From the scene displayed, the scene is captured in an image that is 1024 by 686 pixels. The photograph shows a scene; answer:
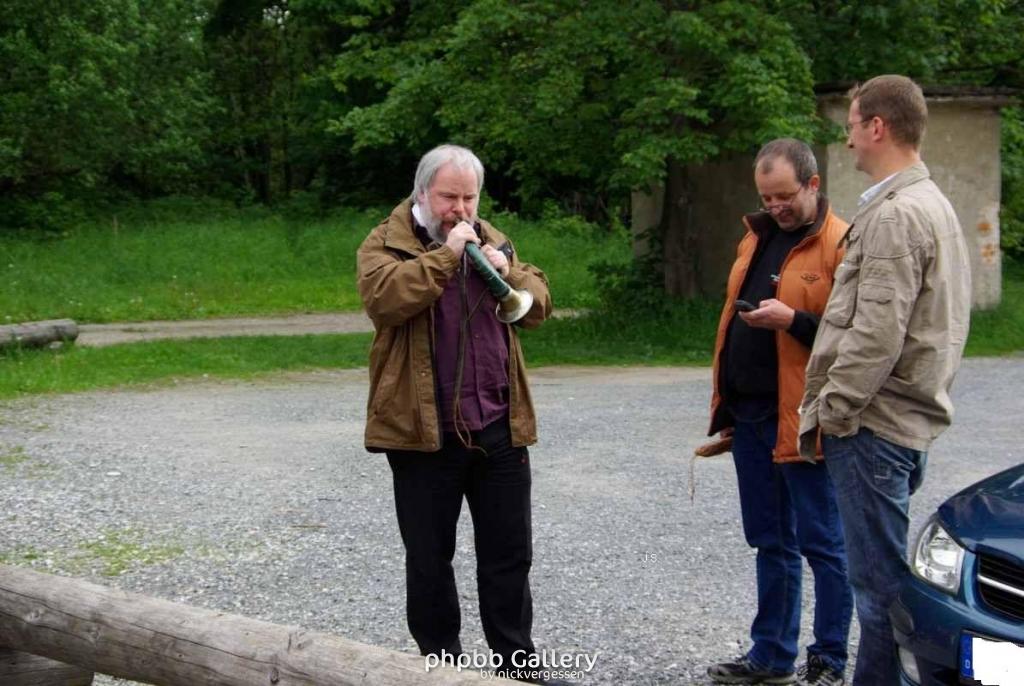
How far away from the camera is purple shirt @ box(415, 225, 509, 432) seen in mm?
4086

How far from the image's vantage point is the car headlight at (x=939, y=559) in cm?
369

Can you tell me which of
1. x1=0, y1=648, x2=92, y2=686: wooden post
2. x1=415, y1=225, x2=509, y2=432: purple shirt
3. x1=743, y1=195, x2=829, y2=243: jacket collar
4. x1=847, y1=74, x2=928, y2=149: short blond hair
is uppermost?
x1=847, y1=74, x2=928, y2=149: short blond hair

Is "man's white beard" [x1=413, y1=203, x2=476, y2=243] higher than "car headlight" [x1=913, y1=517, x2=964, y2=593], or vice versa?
"man's white beard" [x1=413, y1=203, x2=476, y2=243]

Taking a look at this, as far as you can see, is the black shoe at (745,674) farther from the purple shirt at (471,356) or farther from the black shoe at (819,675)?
the purple shirt at (471,356)

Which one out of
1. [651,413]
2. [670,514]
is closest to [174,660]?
[670,514]

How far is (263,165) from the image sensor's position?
3428 centimetres

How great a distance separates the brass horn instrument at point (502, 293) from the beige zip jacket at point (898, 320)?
94cm

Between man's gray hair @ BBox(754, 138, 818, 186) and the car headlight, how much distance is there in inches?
47.4

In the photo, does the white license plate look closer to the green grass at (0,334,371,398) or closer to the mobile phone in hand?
the mobile phone in hand

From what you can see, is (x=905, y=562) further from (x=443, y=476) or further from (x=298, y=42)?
(x=298, y=42)

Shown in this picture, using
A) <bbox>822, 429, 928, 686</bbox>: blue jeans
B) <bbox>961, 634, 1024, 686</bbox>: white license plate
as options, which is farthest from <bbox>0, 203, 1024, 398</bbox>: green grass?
<bbox>961, 634, 1024, 686</bbox>: white license plate

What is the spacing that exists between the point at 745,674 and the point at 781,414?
0.94 meters

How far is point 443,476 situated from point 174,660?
1.00 m

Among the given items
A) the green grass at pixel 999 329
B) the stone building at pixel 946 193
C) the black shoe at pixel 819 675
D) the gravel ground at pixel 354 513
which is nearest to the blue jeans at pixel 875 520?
the black shoe at pixel 819 675
